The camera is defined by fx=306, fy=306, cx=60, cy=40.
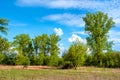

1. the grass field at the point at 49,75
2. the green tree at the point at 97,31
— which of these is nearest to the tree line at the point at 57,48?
the green tree at the point at 97,31

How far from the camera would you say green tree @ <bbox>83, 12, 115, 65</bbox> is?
228ft

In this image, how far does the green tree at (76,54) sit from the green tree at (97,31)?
426 inches

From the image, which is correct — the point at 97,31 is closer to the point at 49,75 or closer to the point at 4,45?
the point at 4,45

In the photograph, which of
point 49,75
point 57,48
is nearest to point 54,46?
point 57,48

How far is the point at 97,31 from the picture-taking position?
70.3m

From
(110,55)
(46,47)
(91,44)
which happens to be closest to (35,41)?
(46,47)

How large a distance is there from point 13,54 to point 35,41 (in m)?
5.81

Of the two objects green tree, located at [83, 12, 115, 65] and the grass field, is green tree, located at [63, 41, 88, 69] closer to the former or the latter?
green tree, located at [83, 12, 115, 65]

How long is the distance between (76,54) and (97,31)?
48.0 feet

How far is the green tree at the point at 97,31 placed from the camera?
228 feet

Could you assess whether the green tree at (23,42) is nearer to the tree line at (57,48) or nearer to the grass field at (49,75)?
the tree line at (57,48)

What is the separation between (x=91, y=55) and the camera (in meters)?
69.1

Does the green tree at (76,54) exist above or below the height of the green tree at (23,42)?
below

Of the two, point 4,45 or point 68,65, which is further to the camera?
point 4,45
